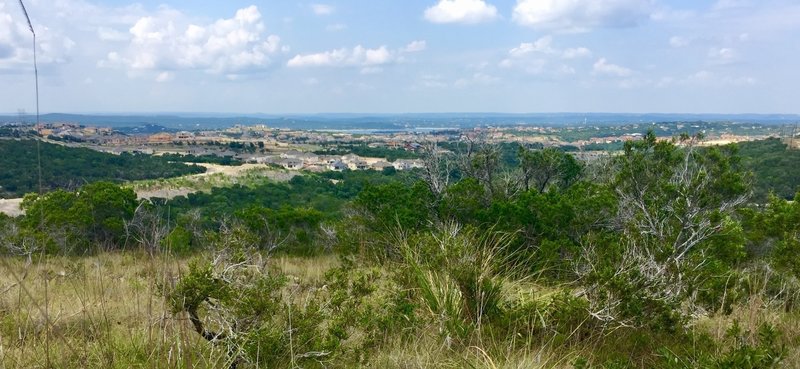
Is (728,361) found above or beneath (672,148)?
beneath

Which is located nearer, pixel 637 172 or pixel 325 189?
pixel 637 172

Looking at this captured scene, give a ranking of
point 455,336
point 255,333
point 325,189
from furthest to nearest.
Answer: point 325,189
point 455,336
point 255,333

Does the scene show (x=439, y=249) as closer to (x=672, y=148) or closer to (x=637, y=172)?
(x=637, y=172)

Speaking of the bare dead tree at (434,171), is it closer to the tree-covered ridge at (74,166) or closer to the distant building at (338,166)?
the tree-covered ridge at (74,166)

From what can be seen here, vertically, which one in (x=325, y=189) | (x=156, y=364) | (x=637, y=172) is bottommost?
(x=325, y=189)

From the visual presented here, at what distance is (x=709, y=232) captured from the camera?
15.2 feet

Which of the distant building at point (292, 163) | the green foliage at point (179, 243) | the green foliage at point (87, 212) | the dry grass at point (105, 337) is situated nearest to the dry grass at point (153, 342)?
the dry grass at point (105, 337)

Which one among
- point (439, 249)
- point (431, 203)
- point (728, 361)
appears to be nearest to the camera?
point (728, 361)

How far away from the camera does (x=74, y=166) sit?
30984 millimetres

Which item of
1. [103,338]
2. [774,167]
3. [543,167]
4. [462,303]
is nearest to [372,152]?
[774,167]

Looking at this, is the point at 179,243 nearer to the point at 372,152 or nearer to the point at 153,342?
the point at 153,342

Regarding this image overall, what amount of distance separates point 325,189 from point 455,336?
3253 centimetres

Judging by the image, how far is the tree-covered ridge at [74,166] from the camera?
19.6m

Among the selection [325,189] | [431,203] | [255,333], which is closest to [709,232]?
[431,203]
